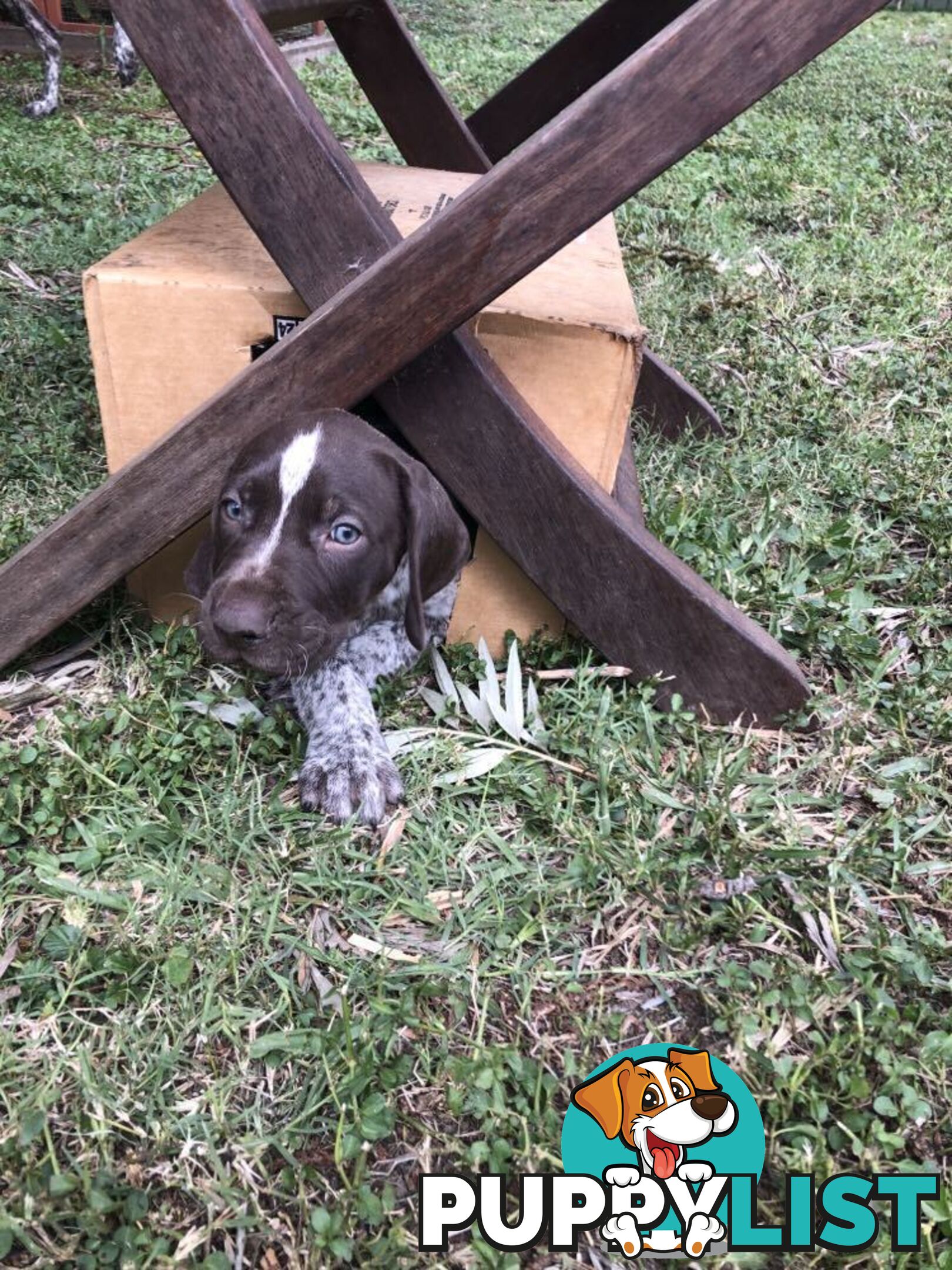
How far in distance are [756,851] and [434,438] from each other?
48.6 inches

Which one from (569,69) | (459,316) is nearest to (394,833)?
(459,316)

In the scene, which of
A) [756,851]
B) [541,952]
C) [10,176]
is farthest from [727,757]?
[10,176]

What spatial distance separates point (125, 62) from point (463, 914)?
9009mm

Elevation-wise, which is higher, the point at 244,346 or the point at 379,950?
the point at 244,346

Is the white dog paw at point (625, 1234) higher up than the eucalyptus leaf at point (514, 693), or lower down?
higher up

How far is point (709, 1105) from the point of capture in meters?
1.82

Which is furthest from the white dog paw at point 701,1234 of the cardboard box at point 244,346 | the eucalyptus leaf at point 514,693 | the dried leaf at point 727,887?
the cardboard box at point 244,346

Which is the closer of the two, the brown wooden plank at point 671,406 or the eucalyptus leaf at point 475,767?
the eucalyptus leaf at point 475,767

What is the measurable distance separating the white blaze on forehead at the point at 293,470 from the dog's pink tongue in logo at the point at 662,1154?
1.47m

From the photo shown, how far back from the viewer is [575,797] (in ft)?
8.25

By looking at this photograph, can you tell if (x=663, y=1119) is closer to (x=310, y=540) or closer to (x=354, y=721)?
(x=354, y=721)

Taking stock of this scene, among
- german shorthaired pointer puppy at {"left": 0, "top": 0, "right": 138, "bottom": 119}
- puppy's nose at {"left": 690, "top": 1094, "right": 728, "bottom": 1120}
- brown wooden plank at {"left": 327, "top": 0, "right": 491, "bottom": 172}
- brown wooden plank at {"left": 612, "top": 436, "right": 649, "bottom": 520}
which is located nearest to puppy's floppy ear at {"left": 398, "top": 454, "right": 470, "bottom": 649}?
brown wooden plank at {"left": 612, "top": 436, "right": 649, "bottom": 520}

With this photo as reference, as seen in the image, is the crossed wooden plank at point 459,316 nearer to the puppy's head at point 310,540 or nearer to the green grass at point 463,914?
the puppy's head at point 310,540

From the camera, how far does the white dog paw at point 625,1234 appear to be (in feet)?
5.42
